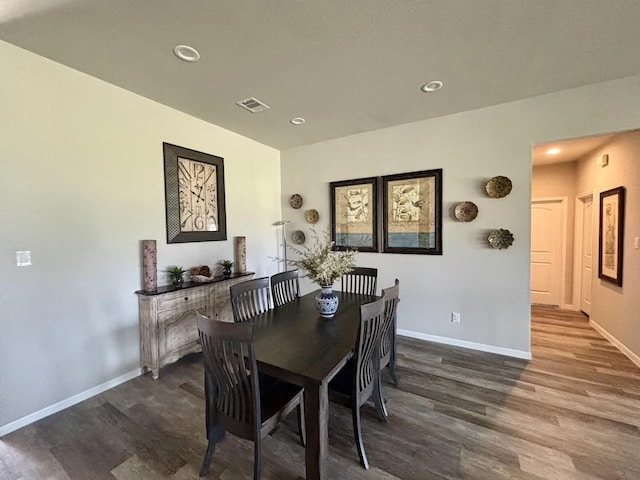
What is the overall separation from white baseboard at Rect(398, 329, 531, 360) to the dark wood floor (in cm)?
23

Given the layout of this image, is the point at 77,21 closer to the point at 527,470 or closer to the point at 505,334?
the point at 527,470

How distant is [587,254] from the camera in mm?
4496

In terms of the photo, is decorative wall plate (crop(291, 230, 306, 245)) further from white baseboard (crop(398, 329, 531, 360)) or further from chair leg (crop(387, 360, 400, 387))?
chair leg (crop(387, 360, 400, 387))

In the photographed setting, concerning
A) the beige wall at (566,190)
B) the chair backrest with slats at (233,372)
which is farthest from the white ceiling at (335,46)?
the beige wall at (566,190)

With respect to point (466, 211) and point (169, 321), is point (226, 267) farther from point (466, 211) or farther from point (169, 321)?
point (466, 211)

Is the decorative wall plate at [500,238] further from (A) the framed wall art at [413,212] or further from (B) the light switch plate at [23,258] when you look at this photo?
(B) the light switch plate at [23,258]

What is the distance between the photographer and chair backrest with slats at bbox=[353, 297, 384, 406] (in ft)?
5.27

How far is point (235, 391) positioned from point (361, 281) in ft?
6.65

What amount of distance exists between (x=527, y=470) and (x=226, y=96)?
3809mm

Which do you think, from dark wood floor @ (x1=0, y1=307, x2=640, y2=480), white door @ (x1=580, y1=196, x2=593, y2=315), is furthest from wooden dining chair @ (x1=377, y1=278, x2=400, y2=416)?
white door @ (x1=580, y1=196, x2=593, y2=315)

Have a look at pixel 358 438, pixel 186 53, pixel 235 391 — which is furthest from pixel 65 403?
pixel 186 53

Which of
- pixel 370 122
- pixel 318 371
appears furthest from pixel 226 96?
pixel 318 371

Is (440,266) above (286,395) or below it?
above

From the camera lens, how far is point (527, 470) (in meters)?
1.64
